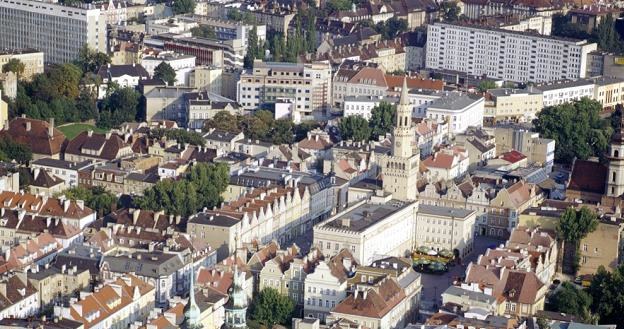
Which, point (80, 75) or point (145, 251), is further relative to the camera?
point (80, 75)

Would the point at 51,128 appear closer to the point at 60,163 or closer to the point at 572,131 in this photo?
the point at 60,163

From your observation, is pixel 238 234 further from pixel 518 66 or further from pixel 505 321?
pixel 518 66

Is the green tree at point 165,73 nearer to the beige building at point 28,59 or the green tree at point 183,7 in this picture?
the beige building at point 28,59

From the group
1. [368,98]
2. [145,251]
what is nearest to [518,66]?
[368,98]

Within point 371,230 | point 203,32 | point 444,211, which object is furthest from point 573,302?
point 203,32

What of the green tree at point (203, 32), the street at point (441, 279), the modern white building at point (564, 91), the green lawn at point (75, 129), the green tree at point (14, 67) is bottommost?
Answer: the street at point (441, 279)

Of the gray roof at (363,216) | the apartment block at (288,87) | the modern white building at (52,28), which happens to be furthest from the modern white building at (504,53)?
the gray roof at (363,216)

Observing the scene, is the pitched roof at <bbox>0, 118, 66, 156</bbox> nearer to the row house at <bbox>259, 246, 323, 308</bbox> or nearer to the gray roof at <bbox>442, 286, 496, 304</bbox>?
the row house at <bbox>259, 246, 323, 308</bbox>
